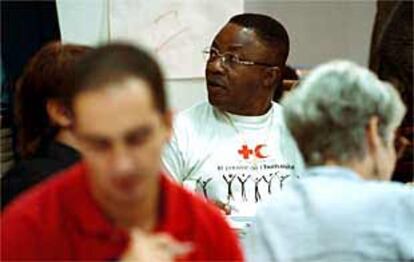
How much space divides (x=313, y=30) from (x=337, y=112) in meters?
1.71

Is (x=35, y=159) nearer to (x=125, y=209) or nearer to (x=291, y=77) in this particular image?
(x=125, y=209)

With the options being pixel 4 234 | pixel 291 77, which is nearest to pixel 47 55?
pixel 4 234

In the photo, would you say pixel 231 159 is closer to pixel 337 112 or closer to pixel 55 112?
pixel 55 112

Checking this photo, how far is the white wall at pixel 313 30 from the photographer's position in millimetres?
2938

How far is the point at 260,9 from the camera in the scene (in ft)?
9.75

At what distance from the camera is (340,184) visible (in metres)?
1.41

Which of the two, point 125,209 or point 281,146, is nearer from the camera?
point 125,209

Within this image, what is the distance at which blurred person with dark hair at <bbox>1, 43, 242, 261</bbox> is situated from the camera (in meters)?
1.14

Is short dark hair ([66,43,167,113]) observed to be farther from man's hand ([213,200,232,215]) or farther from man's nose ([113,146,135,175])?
man's hand ([213,200,232,215])

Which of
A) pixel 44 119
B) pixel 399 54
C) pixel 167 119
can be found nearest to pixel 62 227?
pixel 167 119

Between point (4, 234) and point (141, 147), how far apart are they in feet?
0.86

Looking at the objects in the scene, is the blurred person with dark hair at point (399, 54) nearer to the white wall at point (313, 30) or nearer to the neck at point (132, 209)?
the white wall at point (313, 30)

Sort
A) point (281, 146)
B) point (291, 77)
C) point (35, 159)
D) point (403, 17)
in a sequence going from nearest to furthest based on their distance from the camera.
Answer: point (35, 159) → point (281, 146) → point (403, 17) → point (291, 77)

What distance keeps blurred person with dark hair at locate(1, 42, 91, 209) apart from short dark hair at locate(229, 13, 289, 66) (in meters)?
0.73
